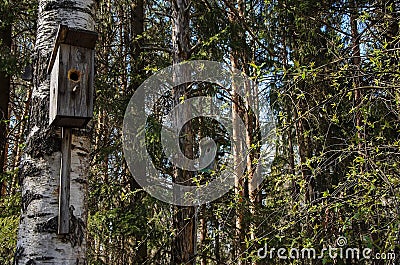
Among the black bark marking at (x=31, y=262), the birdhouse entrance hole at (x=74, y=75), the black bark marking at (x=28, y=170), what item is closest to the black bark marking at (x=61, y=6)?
the birdhouse entrance hole at (x=74, y=75)

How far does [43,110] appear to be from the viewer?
2295 mm

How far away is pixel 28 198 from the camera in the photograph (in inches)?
84.7

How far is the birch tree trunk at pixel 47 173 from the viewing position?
82.0 inches

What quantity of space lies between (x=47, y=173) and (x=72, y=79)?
17.8 inches

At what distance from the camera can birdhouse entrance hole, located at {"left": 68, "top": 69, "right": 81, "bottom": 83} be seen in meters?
2.20

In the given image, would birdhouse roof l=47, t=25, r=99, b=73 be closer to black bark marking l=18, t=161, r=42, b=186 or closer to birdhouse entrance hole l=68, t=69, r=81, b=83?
birdhouse entrance hole l=68, t=69, r=81, b=83

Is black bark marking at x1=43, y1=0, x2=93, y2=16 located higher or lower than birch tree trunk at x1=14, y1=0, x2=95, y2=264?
higher

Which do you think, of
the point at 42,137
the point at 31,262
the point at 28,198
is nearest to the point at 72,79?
the point at 42,137

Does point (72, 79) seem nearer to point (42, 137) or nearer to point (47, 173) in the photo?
point (42, 137)

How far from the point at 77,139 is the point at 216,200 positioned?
3.72 metres

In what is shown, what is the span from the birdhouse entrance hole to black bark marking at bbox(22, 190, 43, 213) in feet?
1.83

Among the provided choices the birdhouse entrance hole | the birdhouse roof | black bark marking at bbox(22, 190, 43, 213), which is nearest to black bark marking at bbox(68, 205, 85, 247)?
black bark marking at bbox(22, 190, 43, 213)

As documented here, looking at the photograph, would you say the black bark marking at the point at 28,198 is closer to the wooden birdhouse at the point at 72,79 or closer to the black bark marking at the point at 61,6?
the wooden birdhouse at the point at 72,79

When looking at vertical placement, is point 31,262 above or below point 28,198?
below
